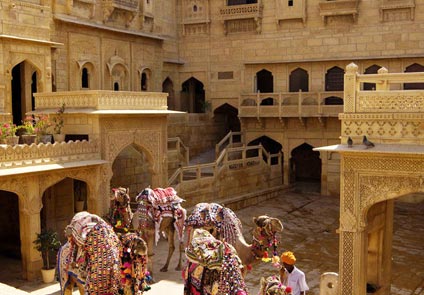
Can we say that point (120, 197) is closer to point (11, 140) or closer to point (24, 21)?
point (11, 140)

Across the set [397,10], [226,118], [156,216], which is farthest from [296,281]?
[226,118]

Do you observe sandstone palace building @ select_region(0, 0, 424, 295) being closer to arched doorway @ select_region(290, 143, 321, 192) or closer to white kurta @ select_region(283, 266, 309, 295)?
arched doorway @ select_region(290, 143, 321, 192)

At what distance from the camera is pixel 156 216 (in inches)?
478

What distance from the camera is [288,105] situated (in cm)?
2230

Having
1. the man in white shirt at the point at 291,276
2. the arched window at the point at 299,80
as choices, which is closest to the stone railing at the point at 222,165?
the arched window at the point at 299,80

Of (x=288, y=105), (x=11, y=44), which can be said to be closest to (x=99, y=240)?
(x=11, y=44)

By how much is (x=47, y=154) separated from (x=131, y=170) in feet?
17.9

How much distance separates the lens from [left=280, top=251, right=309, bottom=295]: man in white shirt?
7513mm

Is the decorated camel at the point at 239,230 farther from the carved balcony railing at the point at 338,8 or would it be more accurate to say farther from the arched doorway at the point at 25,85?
the carved balcony railing at the point at 338,8

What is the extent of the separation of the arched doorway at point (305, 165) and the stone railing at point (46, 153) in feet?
44.5

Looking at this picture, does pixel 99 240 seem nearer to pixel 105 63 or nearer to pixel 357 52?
pixel 105 63

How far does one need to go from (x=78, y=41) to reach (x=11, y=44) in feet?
14.3

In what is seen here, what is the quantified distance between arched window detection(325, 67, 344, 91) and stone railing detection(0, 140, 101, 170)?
470 inches

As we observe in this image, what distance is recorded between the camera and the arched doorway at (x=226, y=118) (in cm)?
2514
